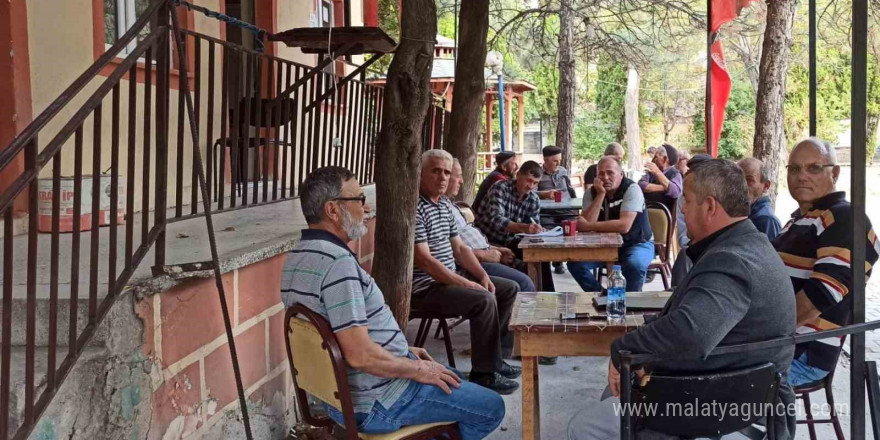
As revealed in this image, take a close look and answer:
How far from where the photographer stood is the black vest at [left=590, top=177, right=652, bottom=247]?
7.01 meters

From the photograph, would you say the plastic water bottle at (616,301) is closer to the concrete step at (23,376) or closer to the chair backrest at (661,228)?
the concrete step at (23,376)

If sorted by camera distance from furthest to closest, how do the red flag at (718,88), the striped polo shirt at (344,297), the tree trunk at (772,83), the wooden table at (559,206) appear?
the tree trunk at (772,83) < the wooden table at (559,206) < the red flag at (718,88) < the striped polo shirt at (344,297)

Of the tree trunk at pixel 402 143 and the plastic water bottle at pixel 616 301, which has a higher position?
the tree trunk at pixel 402 143

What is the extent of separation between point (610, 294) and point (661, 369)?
69 cm

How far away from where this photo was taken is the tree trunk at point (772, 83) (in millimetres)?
9602

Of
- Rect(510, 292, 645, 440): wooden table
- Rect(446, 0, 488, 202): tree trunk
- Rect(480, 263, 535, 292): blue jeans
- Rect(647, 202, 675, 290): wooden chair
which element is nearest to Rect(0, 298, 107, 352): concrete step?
Rect(510, 292, 645, 440): wooden table

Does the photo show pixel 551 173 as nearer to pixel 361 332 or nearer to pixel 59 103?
pixel 361 332

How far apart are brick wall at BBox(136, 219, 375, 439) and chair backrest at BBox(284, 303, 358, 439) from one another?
1.21 feet

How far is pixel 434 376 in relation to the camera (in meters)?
3.10

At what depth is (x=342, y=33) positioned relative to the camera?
20.8 ft

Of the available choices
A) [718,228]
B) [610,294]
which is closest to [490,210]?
[610,294]

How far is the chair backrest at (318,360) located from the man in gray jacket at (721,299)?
3.09 ft

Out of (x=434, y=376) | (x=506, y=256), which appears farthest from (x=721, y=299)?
(x=506, y=256)

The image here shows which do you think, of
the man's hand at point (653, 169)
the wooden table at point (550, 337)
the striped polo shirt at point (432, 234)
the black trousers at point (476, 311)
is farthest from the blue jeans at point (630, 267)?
the wooden table at point (550, 337)
